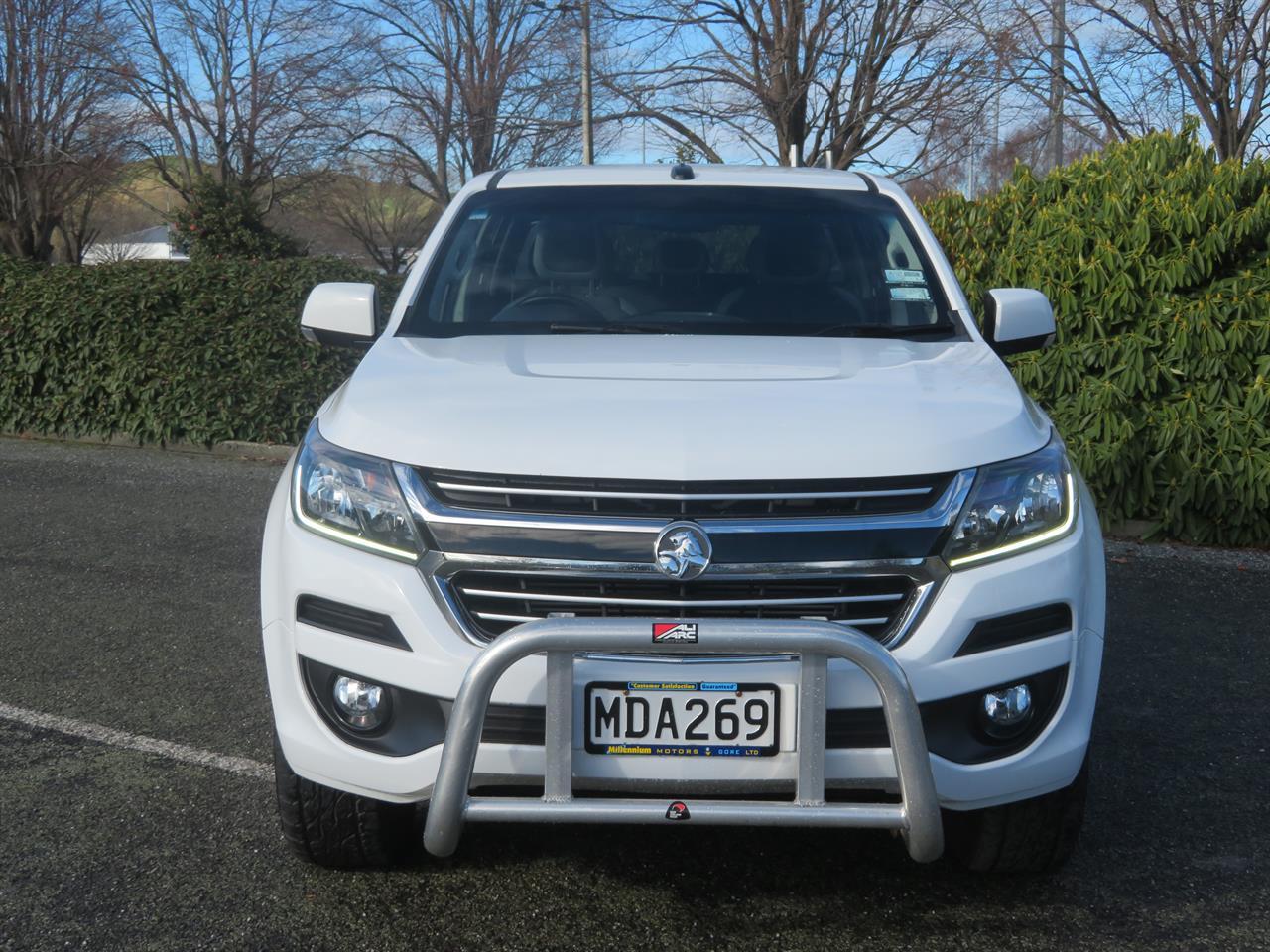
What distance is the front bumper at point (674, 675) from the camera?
98.7 inches

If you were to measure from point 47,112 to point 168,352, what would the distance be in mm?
13565

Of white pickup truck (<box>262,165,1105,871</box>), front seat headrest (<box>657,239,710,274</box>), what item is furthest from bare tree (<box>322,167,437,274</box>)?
white pickup truck (<box>262,165,1105,871</box>)

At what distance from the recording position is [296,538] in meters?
2.76

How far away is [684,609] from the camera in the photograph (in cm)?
257

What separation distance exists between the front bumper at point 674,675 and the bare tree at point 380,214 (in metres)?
33.1

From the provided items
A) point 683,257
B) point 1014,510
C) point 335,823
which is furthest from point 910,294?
point 335,823

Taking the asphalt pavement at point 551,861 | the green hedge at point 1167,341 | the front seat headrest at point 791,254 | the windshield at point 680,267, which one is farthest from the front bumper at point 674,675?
the green hedge at point 1167,341

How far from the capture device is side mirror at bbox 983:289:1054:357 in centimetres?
376

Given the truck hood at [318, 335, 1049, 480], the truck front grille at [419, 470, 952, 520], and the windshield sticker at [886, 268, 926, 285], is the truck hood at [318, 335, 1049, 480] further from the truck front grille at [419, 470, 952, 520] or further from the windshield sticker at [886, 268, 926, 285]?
the windshield sticker at [886, 268, 926, 285]

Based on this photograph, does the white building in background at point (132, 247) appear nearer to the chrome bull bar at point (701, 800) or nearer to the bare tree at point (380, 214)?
the bare tree at point (380, 214)

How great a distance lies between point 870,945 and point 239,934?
1326 mm

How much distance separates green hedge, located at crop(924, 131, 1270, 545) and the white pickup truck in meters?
4.67

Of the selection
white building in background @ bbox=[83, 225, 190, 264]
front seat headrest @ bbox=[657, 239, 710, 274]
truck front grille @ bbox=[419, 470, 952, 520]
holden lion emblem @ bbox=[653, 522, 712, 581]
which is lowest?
white building in background @ bbox=[83, 225, 190, 264]

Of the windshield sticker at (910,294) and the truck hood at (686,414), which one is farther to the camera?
the windshield sticker at (910,294)
